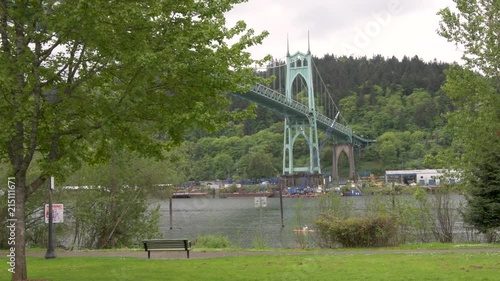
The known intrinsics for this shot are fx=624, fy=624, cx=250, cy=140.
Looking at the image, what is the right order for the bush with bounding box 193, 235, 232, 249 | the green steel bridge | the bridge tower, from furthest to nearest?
the bridge tower → the green steel bridge → the bush with bounding box 193, 235, 232, 249

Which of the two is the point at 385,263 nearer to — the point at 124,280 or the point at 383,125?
the point at 124,280

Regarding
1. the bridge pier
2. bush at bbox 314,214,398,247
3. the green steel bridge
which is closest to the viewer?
bush at bbox 314,214,398,247

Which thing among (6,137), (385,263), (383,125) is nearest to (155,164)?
(385,263)

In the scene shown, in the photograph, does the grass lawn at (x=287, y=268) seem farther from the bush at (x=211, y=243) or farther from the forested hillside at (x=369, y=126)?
the forested hillside at (x=369, y=126)

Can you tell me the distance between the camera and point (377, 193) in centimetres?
2088

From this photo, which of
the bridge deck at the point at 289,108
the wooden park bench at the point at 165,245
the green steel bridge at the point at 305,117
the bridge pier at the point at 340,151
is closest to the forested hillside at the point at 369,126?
the green steel bridge at the point at 305,117

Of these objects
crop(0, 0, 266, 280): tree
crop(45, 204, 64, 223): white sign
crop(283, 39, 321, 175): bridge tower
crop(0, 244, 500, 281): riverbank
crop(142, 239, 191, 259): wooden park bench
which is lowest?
crop(0, 244, 500, 281): riverbank

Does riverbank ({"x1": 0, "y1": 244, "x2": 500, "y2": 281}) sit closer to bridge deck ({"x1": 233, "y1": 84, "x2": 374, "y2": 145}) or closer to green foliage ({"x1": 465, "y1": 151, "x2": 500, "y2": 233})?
green foliage ({"x1": 465, "y1": 151, "x2": 500, "y2": 233})

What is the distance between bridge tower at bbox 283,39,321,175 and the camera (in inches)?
2985

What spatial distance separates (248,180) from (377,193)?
255 ft

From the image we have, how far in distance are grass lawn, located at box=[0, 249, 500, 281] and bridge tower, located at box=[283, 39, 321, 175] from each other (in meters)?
60.7

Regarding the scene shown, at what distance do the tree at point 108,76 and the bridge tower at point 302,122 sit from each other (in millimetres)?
63641

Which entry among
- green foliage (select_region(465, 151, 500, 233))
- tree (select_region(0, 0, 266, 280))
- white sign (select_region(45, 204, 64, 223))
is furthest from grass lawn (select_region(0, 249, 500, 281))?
green foliage (select_region(465, 151, 500, 233))

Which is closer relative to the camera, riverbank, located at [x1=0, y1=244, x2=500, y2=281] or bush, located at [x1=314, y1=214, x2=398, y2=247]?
riverbank, located at [x1=0, y1=244, x2=500, y2=281]
